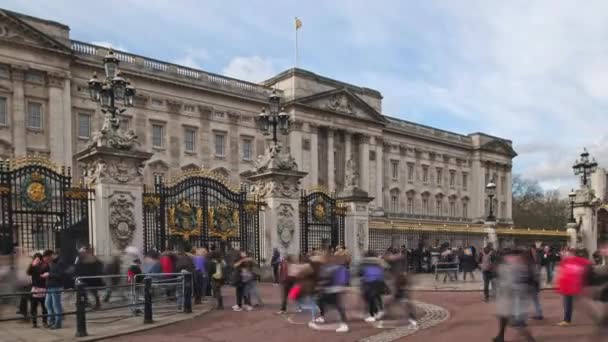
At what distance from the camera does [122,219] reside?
13164 millimetres

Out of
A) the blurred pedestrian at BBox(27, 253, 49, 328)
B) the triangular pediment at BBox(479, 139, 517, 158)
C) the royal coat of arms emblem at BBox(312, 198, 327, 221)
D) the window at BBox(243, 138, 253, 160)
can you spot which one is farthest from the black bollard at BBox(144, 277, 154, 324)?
the triangular pediment at BBox(479, 139, 517, 158)

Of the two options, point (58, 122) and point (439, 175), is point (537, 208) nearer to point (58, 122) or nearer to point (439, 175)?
point (439, 175)

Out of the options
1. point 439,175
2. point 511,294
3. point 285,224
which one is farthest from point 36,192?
point 439,175

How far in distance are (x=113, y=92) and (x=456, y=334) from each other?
423 inches

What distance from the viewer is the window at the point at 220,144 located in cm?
Answer: 4697

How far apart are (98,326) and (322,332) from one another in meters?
4.35

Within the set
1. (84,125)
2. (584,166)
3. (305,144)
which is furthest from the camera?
(305,144)

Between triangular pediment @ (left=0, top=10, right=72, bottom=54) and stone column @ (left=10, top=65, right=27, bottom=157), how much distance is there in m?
1.91

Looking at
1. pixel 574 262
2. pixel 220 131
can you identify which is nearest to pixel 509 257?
pixel 574 262

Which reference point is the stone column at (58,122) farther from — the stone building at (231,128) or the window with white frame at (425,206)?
the window with white frame at (425,206)

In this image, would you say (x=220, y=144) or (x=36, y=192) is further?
(x=220, y=144)

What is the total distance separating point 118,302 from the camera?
11898 mm

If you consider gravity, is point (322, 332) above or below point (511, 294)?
below

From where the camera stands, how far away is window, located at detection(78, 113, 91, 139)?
38763mm
